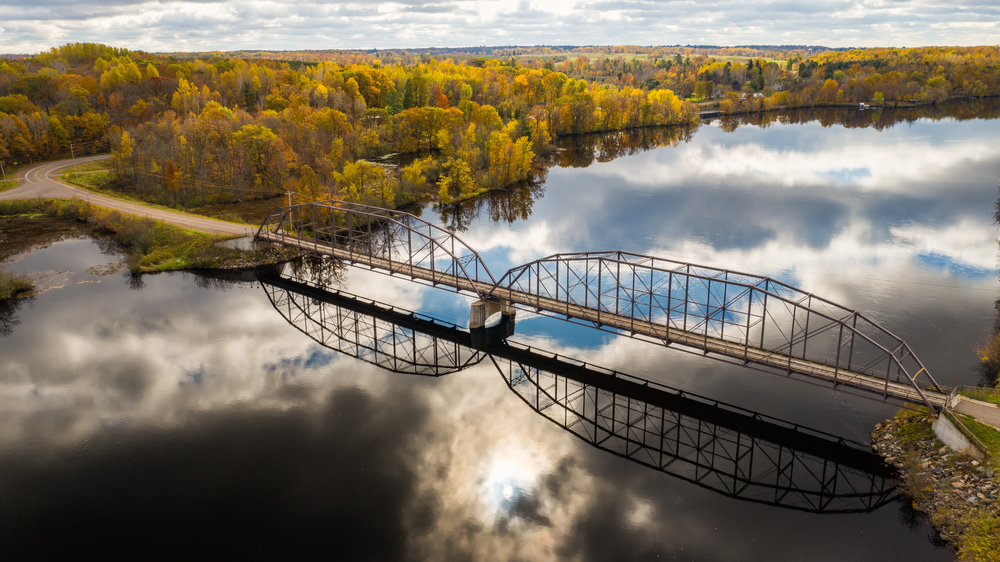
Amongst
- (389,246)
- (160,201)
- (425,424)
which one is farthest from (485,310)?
(160,201)

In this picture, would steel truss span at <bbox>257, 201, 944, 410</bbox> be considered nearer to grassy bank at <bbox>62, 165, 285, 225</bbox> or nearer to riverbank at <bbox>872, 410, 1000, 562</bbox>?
riverbank at <bbox>872, 410, 1000, 562</bbox>

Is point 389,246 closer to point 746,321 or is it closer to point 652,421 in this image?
point 652,421

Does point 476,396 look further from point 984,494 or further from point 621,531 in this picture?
point 984,494

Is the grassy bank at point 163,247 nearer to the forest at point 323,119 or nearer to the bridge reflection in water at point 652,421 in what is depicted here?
the forest at point 323,119

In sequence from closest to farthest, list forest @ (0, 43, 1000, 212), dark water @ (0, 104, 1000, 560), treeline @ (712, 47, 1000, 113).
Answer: dark water @ (0, 104, 1000, 560) < forest @ (0, 43, 1000, 212) < treeline @ (712, 47, 1000, 113)

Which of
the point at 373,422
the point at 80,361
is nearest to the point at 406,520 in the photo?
the point at 373,422

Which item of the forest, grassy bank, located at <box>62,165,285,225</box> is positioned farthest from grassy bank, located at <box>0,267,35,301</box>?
the forest

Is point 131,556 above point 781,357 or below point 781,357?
below
